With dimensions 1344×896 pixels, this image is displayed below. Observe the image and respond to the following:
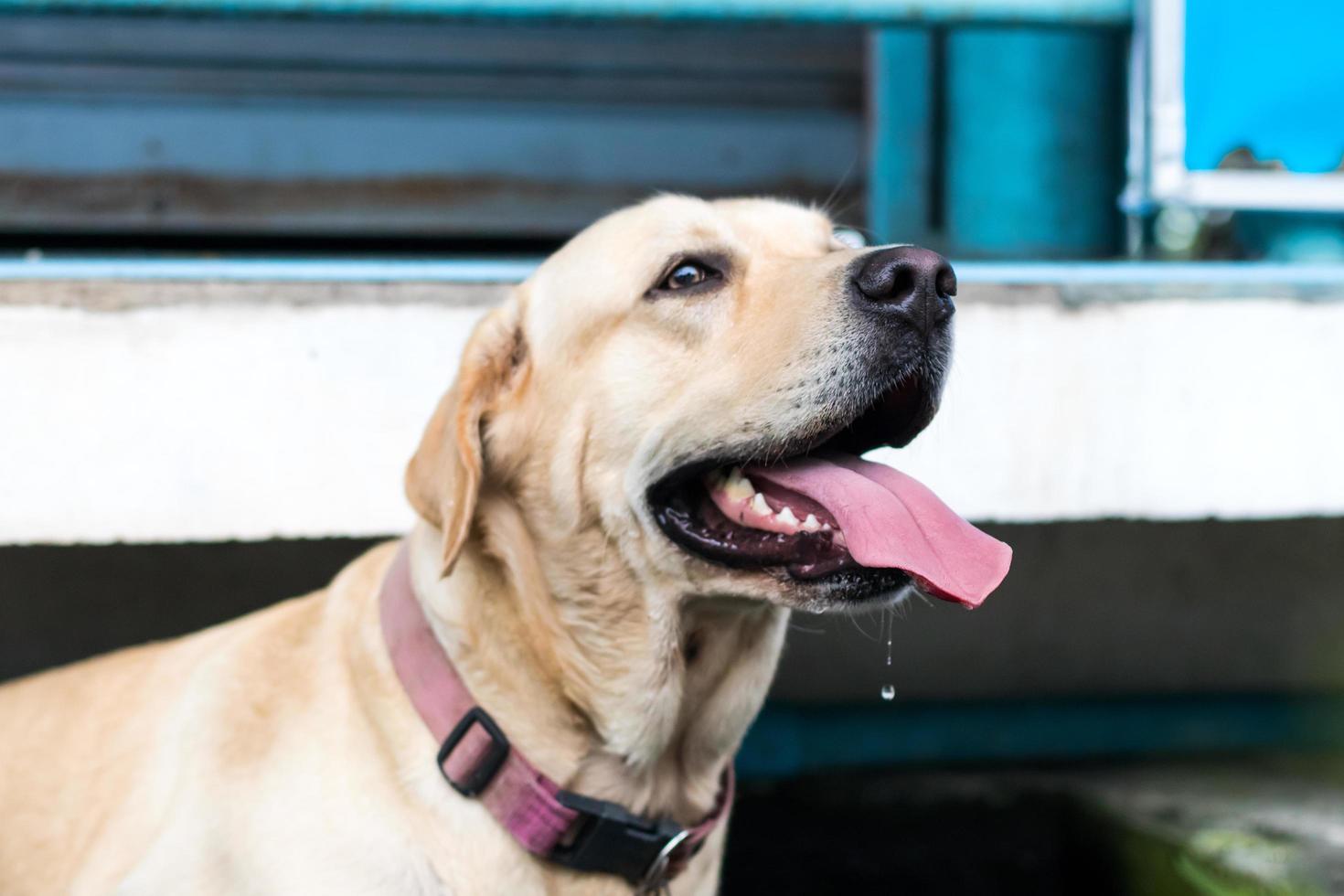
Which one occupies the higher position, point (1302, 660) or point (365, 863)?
point (365, 863)

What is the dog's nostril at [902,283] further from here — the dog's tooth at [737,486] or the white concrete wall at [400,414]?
the white concrete wall at [400,414]

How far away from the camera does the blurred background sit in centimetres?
287

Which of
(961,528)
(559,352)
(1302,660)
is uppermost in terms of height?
(559,352)

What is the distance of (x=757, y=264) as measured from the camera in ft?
7.69

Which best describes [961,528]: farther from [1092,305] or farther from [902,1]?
[902,1]

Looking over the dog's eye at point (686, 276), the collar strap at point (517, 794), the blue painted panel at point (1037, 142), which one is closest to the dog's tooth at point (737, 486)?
the dog's eye at point (686, 276)

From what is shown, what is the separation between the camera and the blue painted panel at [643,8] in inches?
112

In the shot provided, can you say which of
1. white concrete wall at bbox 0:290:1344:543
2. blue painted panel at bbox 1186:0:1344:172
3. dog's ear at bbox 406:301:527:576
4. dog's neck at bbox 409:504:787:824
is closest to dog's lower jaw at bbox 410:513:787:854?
dog's neck at bbox 409:504:787:824

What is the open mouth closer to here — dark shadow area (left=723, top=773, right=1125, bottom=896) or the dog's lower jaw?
the dog's lower jaw

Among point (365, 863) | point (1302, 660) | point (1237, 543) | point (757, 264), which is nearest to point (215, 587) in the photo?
point (365, 863)

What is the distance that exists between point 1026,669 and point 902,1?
2222mm

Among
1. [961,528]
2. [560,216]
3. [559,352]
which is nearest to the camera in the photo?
[961,528]

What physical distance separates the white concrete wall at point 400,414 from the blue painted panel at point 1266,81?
54cm

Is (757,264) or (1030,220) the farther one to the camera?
(1030,220)
